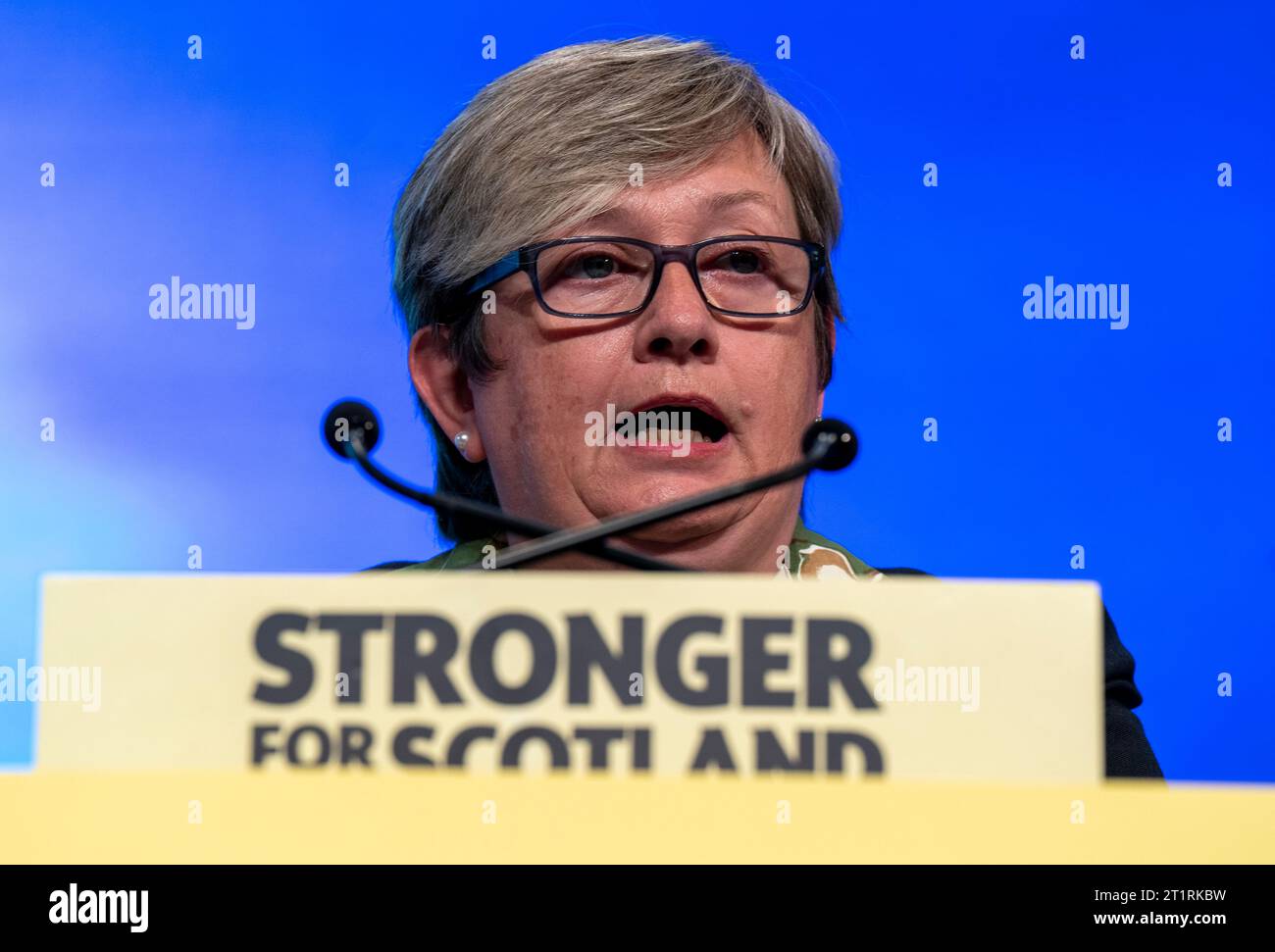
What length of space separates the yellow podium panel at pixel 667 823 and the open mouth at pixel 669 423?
65cm

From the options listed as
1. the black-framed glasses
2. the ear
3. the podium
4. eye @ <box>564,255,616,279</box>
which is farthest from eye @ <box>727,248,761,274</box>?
the podium

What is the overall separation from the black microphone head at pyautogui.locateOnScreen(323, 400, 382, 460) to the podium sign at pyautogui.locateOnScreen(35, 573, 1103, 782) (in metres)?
0.27

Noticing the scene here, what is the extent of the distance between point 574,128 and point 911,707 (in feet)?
2.71

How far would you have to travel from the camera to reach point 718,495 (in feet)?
2.58

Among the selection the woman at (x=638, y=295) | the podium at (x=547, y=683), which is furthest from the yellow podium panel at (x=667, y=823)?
the woman at (x=638, y=295)

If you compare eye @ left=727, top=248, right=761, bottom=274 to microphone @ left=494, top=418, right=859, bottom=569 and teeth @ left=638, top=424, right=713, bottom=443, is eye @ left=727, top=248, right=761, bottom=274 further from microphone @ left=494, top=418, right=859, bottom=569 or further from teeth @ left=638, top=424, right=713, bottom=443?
microphone @ left=494, top=418, right=859, bottom=569

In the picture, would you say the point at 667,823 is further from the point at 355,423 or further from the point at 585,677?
the point at 355,423

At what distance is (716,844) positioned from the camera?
0.54 m

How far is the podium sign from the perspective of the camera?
22.7 inches

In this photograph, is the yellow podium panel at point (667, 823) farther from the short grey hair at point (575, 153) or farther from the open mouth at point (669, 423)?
the short grey hair at point (575, 153)

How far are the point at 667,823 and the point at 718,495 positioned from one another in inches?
11.0
